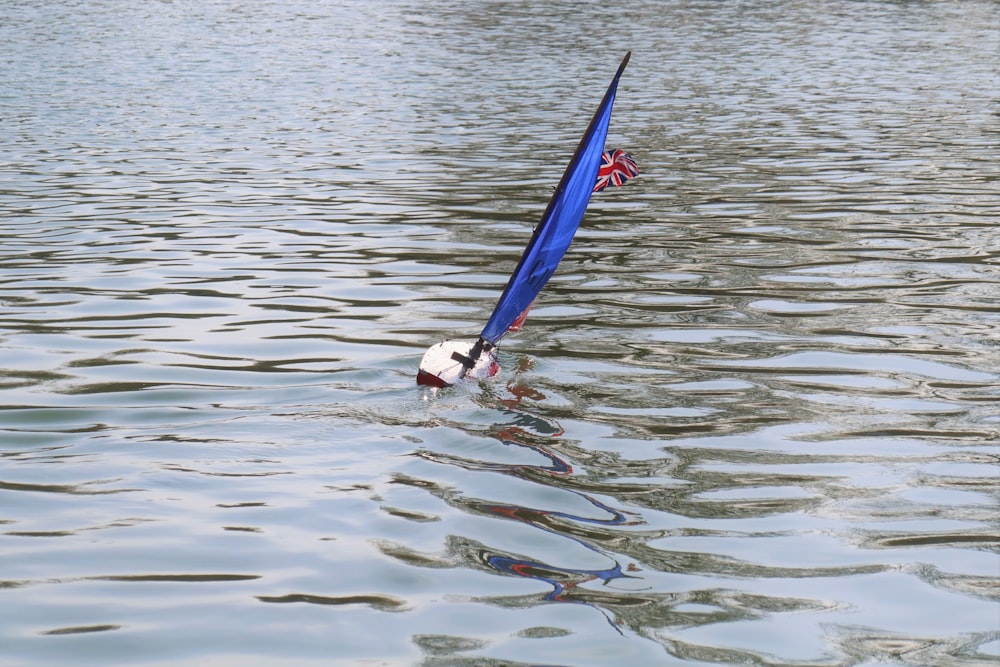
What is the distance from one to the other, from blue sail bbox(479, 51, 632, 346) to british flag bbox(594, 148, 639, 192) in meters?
0.05

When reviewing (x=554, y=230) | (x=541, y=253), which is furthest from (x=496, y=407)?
(x=554, y=230)

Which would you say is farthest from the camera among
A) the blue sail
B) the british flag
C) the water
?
the british flag

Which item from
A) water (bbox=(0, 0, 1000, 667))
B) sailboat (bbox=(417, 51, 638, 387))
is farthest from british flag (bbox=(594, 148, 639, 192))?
water (bbox=(0, 0, 1000, 667))

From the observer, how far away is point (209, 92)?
Result: 29.7 meters

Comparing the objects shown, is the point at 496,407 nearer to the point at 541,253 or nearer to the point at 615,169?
the point at 541,253

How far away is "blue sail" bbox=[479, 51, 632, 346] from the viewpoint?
9.38 meters

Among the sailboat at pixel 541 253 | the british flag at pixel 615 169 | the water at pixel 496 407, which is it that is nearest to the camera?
the water at pixel 496 407

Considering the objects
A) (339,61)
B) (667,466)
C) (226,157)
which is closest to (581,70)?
(339,61)

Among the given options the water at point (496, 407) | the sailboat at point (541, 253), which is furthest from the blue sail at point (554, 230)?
the water at point (496, 407)

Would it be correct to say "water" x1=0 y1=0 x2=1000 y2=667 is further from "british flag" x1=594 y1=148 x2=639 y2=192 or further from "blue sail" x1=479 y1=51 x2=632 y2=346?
"british flag" x1=594 y1=148 x2=639 y2=192

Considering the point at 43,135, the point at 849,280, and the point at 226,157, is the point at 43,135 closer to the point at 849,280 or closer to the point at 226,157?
the point at 226,157

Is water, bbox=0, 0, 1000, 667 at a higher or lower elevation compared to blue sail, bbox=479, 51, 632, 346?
lower

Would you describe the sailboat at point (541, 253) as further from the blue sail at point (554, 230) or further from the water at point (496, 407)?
the water at point (496, 407)

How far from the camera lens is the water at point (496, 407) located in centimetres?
550
